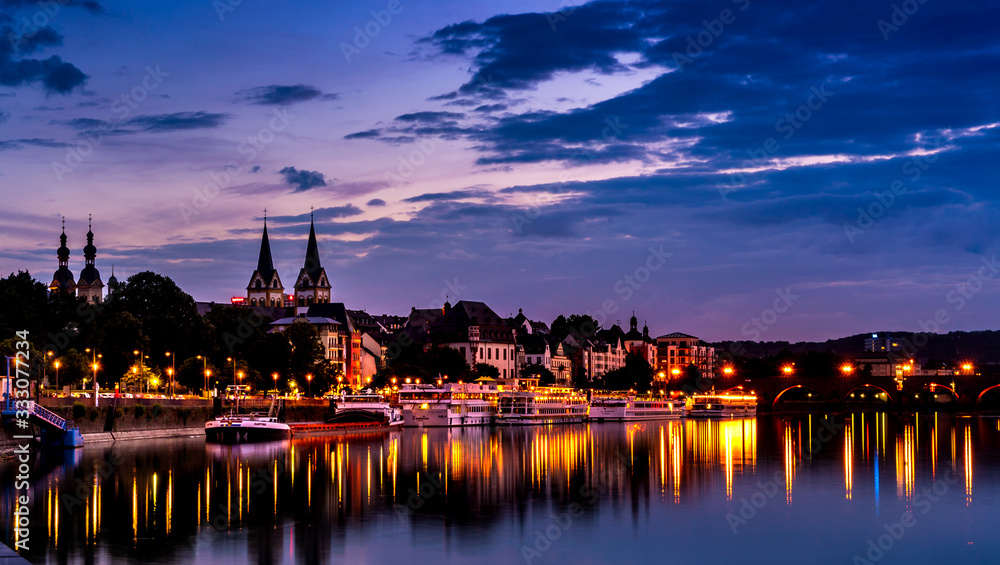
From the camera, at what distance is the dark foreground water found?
35.8 meters

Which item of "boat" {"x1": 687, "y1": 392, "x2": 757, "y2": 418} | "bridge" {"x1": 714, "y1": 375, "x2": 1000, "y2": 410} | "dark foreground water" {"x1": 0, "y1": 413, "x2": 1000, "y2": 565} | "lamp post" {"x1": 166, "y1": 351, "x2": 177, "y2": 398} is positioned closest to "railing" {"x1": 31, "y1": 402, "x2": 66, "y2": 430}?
"dark foreground water" {"x1": 0, "y1": 413, "x2": 1000, "y2": 565}

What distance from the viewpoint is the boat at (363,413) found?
105319mm

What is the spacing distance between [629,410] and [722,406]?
18.9 m

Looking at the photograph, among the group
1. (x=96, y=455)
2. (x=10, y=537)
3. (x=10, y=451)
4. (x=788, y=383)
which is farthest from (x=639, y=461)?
(x=788, y=383)

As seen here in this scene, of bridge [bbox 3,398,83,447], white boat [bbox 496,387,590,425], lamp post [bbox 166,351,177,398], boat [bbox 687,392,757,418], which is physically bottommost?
boat [bbox 687,392,757,418]

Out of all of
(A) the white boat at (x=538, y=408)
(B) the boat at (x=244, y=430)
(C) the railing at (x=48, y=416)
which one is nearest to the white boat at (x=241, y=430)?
(B) the boat at (x=244, y=430)

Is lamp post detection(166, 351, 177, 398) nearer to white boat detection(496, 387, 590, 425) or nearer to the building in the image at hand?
white boat detection(496, 387, 590, 425)

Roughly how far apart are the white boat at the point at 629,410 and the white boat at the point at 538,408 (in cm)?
185

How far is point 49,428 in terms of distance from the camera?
66.1m

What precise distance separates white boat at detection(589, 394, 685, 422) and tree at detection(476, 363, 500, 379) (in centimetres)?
3465

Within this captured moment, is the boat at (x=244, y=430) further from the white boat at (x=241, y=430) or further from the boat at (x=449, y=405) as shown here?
the boat at (x=449, y=405)

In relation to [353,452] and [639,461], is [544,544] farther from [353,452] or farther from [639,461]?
[353,452]

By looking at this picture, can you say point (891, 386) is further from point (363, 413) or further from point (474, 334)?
point (363, 413)

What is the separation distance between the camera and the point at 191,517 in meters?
41.2
